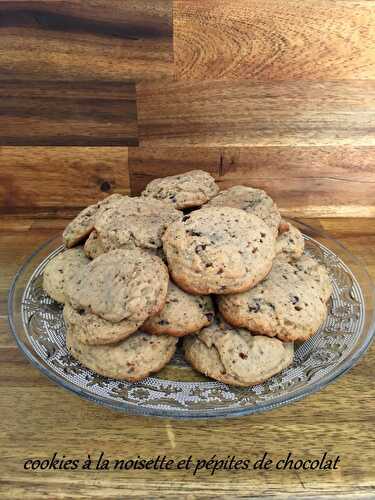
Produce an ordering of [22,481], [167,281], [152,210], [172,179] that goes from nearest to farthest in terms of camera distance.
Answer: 1. [22,481]
2. [167,281]
3. [152,210]
4. [172,179]

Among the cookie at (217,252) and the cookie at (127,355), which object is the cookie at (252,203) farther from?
the cookie at (127,355)

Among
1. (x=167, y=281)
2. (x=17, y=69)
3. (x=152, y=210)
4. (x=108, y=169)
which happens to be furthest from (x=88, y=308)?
(x=17, y=69)

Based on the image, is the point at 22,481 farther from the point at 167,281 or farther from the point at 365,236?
the point at 365,236

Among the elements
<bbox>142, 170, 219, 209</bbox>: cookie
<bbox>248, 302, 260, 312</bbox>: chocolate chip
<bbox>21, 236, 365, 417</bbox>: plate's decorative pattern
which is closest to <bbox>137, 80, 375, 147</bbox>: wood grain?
<bbox>142, 170, 219, 209</bbox>: cookie

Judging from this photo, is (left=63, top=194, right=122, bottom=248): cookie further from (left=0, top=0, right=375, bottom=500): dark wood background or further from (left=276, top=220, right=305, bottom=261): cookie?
(left=276, top=220, right=305, bottom=261): cookie

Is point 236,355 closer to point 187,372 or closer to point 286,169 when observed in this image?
point 187,372

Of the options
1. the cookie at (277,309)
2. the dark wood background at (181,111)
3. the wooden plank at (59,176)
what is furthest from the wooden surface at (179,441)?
the wooden plank at (59,176)

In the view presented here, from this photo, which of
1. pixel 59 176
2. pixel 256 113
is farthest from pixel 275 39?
pixel 59 176
